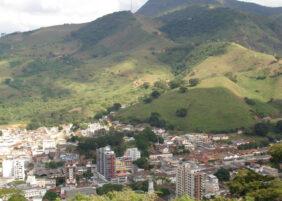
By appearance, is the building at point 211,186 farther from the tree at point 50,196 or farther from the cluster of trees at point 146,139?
the cluster of trees at point 146,139

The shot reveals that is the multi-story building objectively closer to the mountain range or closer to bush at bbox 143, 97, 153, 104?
the mountain range

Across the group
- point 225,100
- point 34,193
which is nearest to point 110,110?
point 225,100

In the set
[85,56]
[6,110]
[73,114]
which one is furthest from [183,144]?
[85,56]

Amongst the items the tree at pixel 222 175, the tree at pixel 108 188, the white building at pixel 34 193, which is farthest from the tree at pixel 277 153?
the white building at pixel 34 193

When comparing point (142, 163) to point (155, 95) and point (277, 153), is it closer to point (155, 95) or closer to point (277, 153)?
point (277, 153)

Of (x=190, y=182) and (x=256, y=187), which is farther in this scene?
(x=190, y=182)
